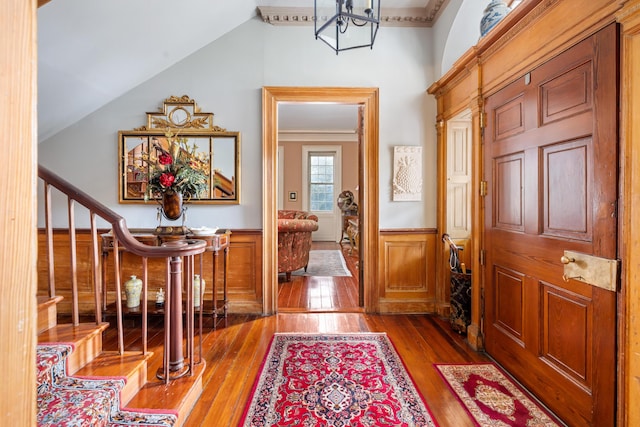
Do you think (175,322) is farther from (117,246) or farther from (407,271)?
(407,271)

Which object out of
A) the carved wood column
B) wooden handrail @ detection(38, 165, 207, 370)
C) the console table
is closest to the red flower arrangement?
the console table

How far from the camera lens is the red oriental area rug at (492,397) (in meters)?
1.73

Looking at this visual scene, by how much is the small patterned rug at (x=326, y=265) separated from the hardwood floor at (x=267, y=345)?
1.74 m

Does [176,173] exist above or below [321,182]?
below

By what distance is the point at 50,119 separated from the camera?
3.06 m

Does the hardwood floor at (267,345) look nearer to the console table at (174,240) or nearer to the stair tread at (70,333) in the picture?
the console table at (174,240)

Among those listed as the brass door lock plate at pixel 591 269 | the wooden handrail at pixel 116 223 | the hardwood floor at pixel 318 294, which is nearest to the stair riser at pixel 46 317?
the wooden handrail at pixel 116 223

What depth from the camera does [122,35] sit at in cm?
265

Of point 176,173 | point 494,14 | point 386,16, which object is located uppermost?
point 386,16

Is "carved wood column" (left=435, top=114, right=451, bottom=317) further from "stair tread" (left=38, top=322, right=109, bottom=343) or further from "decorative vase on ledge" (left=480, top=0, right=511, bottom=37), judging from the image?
"stair tread" (left=38, top=322, right=109, bottom=343)

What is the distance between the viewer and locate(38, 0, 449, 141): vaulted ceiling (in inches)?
91.9

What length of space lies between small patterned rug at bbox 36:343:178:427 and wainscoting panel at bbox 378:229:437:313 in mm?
2352

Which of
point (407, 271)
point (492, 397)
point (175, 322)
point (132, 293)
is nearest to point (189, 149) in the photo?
point (132, 293)

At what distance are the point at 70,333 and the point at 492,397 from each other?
98.2 inches
